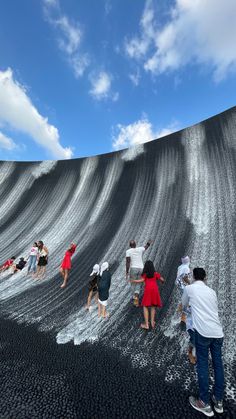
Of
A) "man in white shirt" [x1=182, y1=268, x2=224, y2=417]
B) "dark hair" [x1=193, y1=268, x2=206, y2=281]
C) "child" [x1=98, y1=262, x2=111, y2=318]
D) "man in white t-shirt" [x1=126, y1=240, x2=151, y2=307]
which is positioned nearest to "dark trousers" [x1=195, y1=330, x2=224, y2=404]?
"man in white shirt" [x1=182, y1=268, x2=224, y2=417]

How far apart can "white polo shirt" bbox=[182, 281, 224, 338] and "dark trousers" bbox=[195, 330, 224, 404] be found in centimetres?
8

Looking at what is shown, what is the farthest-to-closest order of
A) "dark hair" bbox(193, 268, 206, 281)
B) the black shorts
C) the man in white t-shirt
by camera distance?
1. the black shorts
2. the man in white t-shirt
3. "dark hair" bbox(193, 268, 206, 281)

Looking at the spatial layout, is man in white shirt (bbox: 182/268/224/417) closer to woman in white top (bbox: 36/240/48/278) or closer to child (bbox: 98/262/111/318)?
child (bbox: 98/262/111/318)

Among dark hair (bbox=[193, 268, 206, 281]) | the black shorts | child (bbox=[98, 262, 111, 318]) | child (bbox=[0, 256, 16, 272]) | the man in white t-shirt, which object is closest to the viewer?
dark hair (bbox=[193, 268, 206, 281])

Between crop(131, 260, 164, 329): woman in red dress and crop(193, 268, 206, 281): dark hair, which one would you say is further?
crop(131, 260, 164, 329): woman in red dress

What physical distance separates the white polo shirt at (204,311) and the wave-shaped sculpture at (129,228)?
107 centimetres

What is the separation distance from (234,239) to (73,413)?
23.5 feet

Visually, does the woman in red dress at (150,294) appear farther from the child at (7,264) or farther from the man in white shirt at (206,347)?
the child at (7,264)

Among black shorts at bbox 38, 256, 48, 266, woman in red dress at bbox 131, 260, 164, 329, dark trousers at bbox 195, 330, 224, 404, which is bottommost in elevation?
dark trousers at bbox 195, 330, 224, 404

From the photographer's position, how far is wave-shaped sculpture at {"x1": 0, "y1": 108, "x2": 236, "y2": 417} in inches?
209

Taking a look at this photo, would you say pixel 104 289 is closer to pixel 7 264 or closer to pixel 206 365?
pixel 206 365

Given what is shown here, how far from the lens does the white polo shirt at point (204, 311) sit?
3.00 metres

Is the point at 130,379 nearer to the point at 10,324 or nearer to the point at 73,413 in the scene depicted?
the point at 73,413

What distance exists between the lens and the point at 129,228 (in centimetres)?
1190
